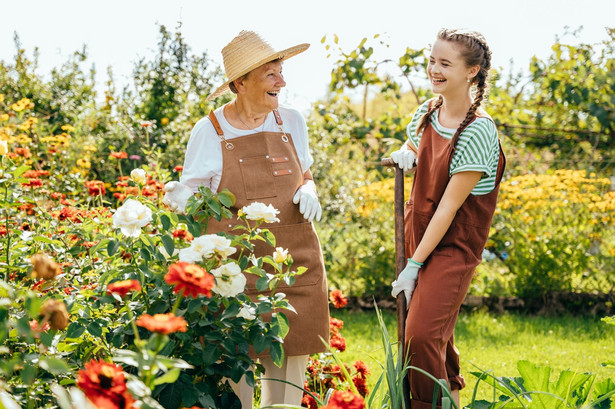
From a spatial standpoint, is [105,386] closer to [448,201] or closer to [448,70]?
[448,201]

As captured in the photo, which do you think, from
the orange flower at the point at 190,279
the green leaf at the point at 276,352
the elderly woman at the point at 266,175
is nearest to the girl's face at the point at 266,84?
the elderly woman at the point at 266,175

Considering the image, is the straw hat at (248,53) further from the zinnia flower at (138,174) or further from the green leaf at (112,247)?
the green leaf at (112,247)

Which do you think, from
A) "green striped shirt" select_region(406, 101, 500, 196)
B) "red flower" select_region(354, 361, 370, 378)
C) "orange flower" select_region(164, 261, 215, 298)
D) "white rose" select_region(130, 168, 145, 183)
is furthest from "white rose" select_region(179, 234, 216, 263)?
"red flower" select_region(354, 361, 370, 378)

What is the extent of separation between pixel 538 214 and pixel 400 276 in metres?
3.03

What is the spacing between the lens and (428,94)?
264 inches

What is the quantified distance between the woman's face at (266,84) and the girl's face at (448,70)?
0.52 metres

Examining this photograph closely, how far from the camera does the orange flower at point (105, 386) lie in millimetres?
1233

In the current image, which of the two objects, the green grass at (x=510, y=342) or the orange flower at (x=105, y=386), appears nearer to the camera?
the orange flower at (x=105, y=386)

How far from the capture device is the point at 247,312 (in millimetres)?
1928

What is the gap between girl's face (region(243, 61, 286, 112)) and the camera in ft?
7.86

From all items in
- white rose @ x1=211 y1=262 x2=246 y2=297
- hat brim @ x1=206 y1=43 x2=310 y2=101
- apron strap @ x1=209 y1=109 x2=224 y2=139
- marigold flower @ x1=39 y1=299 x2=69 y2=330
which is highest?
hat brim @ x1=206 y1=43 x2=310 y2=101

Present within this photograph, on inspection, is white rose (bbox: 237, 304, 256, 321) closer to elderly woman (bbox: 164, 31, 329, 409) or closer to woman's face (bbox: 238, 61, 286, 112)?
elderly woman (bbox: 164, 31, 329, 409)

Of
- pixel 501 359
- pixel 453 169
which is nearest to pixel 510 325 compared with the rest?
pixel 501 359

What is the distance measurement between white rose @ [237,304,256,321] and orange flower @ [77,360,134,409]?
2.07 ft
